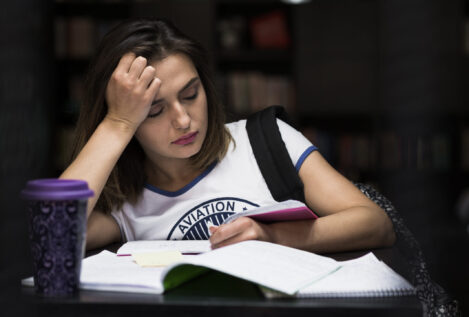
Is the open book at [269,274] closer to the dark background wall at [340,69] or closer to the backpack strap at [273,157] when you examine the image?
the backpack strap at [273,157]

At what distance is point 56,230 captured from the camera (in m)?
0.65

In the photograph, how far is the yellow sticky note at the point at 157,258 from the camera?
79 centimetres

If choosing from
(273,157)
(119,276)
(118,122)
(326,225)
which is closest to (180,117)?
(118,122)

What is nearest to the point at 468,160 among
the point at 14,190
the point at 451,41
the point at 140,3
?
the point at 451,41

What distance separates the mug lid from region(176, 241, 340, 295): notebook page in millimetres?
141

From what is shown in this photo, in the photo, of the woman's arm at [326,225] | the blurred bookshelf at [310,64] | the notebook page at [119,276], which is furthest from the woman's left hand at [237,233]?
the blurred bookshelf at [310,64]

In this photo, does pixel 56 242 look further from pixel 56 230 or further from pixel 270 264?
pixel 270 264

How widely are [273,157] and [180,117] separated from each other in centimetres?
23

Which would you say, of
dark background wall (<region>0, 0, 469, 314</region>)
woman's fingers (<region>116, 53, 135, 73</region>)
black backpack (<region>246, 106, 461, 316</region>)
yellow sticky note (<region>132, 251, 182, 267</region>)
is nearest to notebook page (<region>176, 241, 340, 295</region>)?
yellow sticky note (<region>132, 251, 182, 267</region>)

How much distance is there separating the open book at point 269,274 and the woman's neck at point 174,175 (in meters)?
0.51

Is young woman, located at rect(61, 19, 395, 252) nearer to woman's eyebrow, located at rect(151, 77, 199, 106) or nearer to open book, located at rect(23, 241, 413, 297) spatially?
woman's eyebrow, located at rect(151, 77, 199, 106)

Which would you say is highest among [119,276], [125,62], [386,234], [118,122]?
[125,62]

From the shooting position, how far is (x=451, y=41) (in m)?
3.38

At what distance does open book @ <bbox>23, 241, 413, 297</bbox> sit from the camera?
2.09 ft
